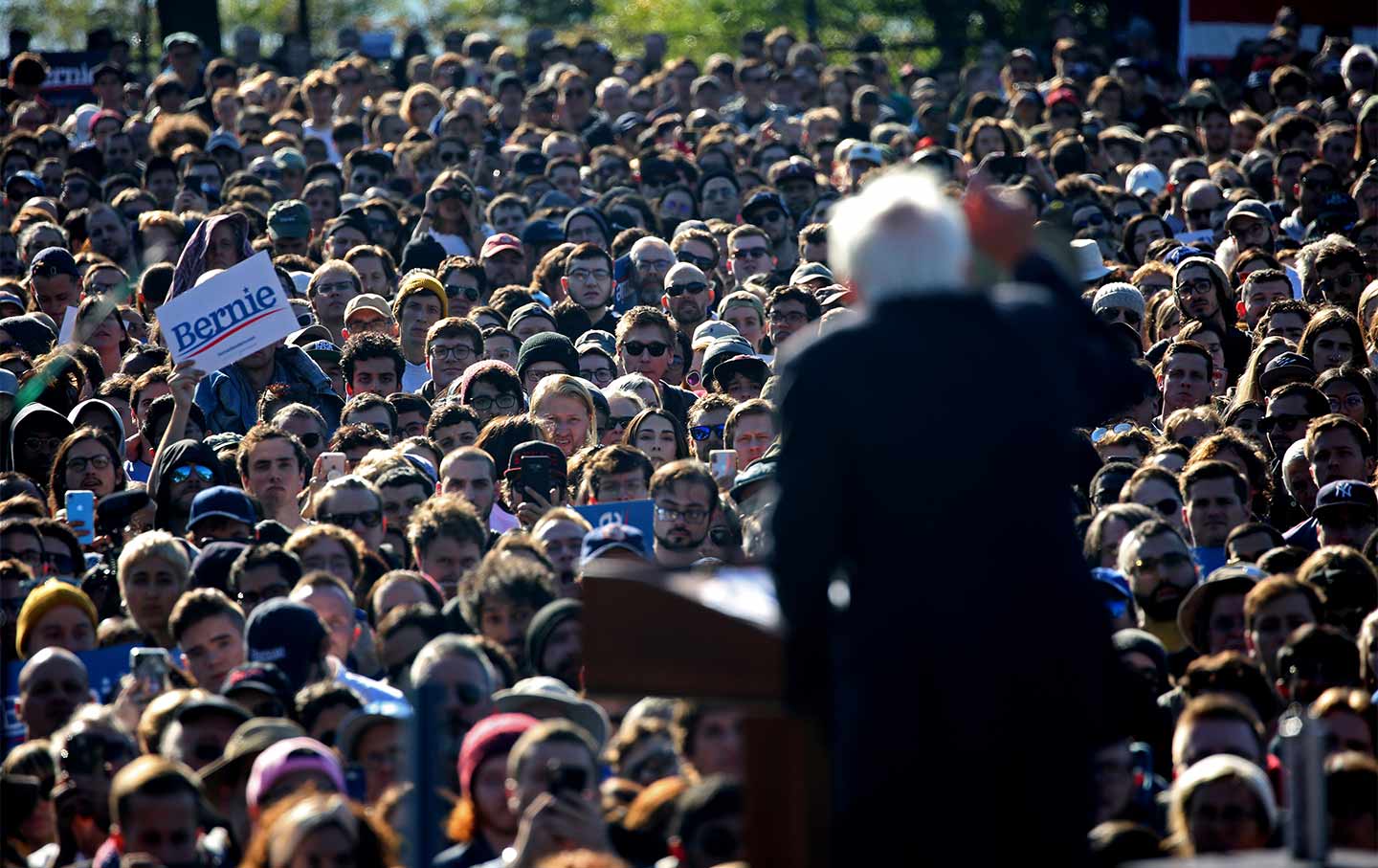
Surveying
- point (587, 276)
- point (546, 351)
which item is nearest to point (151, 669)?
point (546, 351)

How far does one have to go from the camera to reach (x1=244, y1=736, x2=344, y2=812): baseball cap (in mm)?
6570

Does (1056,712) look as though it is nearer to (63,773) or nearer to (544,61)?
(63,773)

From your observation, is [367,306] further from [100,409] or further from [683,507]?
[683,507]

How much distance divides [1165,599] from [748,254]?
24.3 ft

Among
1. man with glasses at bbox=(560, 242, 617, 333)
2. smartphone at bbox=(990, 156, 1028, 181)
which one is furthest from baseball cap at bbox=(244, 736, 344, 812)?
smartphone at bbox=(990, 156, 1028, 181)

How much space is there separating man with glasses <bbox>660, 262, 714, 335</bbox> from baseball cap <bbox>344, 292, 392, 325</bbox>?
1.77m

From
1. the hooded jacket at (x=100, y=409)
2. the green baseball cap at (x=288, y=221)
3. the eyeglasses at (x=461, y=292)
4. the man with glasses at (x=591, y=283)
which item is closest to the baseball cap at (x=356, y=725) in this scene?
the hooded jacket at (x=100, y=409)

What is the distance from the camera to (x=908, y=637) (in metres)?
4.21

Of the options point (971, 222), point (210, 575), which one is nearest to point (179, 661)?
point (210, 575)

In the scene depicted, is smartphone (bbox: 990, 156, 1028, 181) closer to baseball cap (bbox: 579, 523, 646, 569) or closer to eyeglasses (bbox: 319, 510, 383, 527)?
eyeglasses (bbox: 319, 510, 383, 527)

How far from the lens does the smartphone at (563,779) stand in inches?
245

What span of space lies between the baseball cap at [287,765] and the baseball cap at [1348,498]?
15.8 feet

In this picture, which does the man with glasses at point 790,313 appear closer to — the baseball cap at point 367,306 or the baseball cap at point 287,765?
the baseball cap at point 367,306

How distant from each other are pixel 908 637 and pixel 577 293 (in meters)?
10.5
